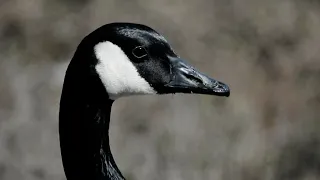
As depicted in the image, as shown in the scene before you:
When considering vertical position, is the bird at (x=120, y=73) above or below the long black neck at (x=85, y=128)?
above

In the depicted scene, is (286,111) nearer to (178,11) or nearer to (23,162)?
(178,11)

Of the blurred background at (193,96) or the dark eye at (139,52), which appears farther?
the blurred background at (193,96)

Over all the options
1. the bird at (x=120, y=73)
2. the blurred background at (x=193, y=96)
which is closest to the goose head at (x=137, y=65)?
the bird at (x=120, y=73)

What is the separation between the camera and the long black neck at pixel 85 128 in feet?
7.33

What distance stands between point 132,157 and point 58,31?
877mm

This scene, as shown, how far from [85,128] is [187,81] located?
328 mm

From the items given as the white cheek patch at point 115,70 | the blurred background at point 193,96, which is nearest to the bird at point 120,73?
the white cheek patch at point 115,70

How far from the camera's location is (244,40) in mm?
4703

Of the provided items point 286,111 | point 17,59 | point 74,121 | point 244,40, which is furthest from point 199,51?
point 74,121

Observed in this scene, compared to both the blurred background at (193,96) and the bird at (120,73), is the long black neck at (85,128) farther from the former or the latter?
the blurred background at (193,96)

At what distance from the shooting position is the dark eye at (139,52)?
2193 mm

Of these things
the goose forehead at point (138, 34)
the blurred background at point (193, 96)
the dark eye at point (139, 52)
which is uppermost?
the goose forehead at point (138, 34)

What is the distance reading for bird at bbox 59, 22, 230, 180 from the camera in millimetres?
2189

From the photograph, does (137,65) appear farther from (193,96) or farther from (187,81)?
(193,96)
